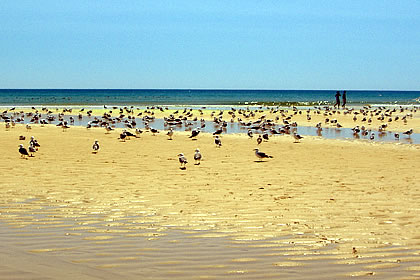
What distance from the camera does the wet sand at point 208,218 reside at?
21.7ft

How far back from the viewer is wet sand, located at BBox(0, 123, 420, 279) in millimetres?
6617

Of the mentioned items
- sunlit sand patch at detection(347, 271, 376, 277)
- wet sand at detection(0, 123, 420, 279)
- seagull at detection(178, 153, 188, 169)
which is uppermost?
seagull at detection(178, 153, 188, 169)

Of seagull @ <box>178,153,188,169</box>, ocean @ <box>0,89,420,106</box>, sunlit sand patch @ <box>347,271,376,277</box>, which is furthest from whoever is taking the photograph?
ocean @ <box>0,89,420,106</box>

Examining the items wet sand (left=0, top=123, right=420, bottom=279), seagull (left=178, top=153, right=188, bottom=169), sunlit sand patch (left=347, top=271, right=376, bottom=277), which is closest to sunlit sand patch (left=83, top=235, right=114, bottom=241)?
wet sand (left=0, top=123, right=420, bottom=279)

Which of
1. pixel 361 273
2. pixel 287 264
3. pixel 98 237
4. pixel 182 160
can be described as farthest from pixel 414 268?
pixel 182 160

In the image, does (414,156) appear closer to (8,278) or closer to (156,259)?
(156,259)

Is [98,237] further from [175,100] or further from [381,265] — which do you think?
[175,100]

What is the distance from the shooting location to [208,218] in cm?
938

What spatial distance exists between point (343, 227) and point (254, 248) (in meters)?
1.93

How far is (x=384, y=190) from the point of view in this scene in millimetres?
12102

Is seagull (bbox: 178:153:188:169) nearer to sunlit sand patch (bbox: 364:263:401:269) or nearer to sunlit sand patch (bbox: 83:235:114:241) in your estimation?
sunlit sand patch (bbox: 83:235:114:241)

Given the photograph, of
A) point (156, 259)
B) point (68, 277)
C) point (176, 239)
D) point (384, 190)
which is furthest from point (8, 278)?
point (384, 190)

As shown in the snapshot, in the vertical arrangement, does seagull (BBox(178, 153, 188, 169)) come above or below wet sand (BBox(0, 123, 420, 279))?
above

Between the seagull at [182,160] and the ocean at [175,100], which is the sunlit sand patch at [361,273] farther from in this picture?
the ocean at [175,100]
